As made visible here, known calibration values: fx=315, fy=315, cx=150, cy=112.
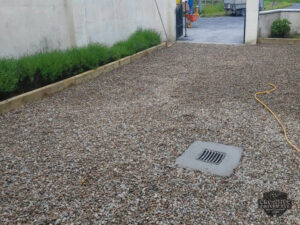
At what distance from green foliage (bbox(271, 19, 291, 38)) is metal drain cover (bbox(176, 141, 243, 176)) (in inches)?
306

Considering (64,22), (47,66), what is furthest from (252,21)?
(47,66)

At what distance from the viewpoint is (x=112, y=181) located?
2906 mm

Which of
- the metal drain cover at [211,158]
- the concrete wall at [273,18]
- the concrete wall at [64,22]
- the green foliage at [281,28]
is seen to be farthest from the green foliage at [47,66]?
the green foliage at [281,28]

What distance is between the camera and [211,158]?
328 centimetres

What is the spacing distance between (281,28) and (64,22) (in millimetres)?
6800

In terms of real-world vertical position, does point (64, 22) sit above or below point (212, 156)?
above

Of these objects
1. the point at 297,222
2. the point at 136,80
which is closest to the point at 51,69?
the point at 136,80

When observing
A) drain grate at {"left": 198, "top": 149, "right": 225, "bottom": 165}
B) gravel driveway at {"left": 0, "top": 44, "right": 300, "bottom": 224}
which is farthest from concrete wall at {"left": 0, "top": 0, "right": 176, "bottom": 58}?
drain grate at {"left": 198, "top": 149, "right": 225, "bottom": 165}

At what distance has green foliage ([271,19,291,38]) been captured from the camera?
32.5ft

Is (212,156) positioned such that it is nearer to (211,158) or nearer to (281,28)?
(211,158)

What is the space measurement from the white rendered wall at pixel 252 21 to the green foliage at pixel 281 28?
0.67 metres

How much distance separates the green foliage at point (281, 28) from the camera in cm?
→ 990

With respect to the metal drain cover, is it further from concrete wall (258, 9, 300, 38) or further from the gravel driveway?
concrete wall (258, 9, 300, 38)

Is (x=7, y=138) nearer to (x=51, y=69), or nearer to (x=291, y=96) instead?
(x=51, y=69)
